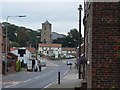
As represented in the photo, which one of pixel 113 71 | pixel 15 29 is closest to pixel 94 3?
pixel 113 71

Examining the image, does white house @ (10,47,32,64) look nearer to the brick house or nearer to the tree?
the tree

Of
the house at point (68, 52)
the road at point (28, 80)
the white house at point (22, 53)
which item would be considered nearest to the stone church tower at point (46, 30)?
the house at point (68, 52)

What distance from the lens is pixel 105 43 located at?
11.6 m

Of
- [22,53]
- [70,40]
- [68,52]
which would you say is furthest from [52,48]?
[22,53]

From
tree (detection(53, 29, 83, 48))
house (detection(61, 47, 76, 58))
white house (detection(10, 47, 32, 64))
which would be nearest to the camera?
white house (detection(10, 47, 32, 64))

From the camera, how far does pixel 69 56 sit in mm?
177375

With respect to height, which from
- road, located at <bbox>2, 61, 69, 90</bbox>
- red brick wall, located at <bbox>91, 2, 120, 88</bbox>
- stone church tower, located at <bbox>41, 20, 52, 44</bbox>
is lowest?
road, located at <bbox>2, 61, 69, 90</bbox>

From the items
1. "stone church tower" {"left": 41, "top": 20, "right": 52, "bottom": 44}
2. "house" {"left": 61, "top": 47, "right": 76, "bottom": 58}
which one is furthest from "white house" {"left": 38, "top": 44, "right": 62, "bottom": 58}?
"stone church tower" {"left": 41, "top": 20, "right": 52, "bottom": 44}

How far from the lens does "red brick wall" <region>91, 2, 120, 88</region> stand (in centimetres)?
1152

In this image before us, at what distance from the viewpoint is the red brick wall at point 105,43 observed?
37.8ft

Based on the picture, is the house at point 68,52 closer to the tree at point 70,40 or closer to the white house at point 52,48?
the tree at point 70,40

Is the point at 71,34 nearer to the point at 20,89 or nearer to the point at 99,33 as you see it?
the point at 20,89

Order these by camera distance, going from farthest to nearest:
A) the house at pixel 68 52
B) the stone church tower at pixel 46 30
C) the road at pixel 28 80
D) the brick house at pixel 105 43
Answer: the house at pixel 68 52 → the stone church tower at pixel 46 30 → the road at pixel 28 80 → the brick house at pixel 105 43

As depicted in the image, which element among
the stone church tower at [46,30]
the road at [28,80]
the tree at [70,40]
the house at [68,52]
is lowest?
the road at [28,80]
